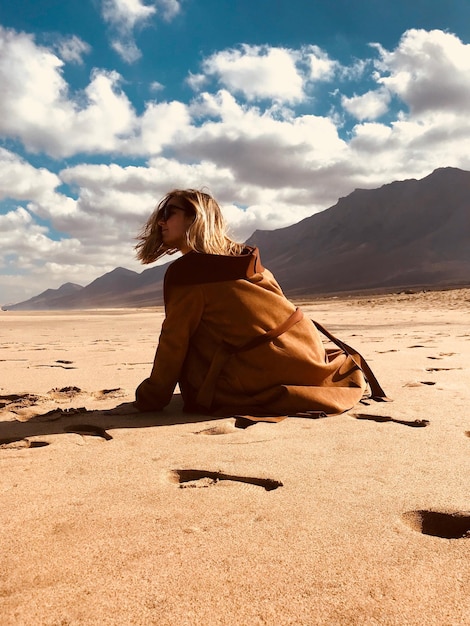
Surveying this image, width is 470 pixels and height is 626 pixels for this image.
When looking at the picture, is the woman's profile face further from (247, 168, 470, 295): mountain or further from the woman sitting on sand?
(247, 168, 470, 295): mountain

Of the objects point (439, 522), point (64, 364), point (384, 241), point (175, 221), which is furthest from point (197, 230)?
point (384, 241)

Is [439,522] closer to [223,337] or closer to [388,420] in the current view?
[388,420]

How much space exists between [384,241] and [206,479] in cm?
13077

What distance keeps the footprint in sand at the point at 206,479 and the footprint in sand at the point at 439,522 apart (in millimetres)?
439

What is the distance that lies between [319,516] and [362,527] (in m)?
0.13

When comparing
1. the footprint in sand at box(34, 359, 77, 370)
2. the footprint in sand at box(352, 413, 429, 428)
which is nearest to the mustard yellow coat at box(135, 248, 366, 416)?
the footprint in sand at box(352, 413, 429, 428)

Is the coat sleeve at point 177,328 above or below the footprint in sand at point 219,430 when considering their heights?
above

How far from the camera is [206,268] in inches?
103

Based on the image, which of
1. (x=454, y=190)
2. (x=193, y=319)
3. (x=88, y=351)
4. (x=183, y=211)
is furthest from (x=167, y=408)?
(x=454, y=190)

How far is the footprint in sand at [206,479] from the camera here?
167cm

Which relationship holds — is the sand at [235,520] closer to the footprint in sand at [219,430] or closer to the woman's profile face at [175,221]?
the footprint in sand at [219,430]

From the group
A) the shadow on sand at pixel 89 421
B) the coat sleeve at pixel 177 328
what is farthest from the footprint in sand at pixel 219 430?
the coat sleeve at pixel 177 328

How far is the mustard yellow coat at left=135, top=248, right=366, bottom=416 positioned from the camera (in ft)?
8.61

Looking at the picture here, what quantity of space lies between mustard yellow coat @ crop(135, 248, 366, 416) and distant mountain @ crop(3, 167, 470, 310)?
9197cm
